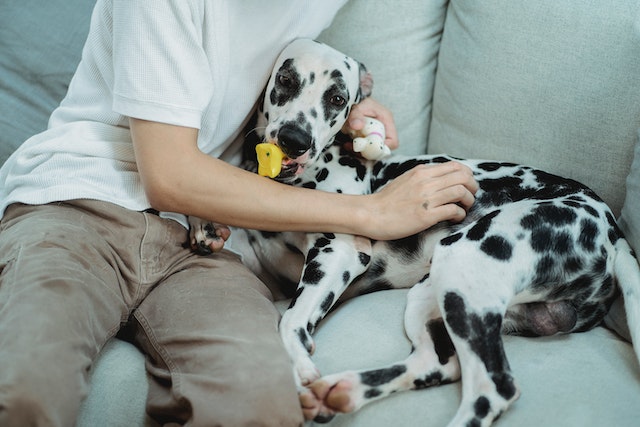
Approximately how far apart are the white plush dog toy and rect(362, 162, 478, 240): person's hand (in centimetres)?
16

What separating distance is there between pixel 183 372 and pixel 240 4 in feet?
2.95

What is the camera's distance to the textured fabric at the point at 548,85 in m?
1.92

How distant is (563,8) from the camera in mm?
1990

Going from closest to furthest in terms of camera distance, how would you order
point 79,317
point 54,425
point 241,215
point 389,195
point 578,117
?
point 54,425 → point 79,317 → point 241,215 → point 389,195 → point 578,117

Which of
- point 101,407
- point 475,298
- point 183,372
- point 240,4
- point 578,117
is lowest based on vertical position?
point 101,407

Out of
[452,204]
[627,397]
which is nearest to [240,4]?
[452,204]

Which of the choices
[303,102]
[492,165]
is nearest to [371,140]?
[303,102]

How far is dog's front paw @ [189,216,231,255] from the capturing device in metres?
1.81

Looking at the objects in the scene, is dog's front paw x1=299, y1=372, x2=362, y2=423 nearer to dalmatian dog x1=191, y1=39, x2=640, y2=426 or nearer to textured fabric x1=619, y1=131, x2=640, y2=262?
dalmatian dog x1=191, y1=39, x2=640, y2=426

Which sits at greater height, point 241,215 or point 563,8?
point 563,8

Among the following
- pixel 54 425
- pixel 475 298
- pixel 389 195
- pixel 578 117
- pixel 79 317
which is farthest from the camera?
pixel 578 117

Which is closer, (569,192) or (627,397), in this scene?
(627,397)

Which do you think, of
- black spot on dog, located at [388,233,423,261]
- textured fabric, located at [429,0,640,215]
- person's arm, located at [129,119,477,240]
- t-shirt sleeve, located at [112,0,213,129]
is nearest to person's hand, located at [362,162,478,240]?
person's arm, located at [129,119,477,240]

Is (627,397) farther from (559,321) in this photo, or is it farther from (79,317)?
(79,317)
